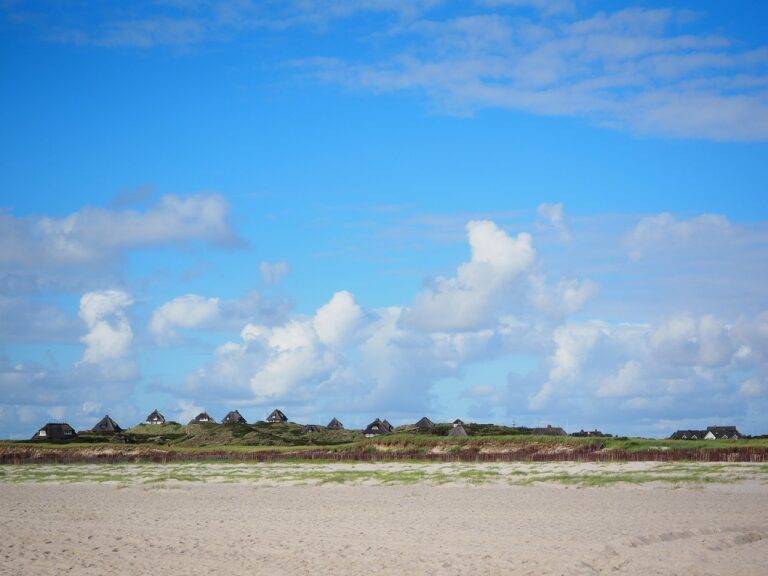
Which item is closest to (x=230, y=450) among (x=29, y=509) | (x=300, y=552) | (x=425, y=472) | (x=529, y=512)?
(x=425, y=472)

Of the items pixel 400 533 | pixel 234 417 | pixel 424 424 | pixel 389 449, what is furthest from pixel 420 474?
pixel 234 417

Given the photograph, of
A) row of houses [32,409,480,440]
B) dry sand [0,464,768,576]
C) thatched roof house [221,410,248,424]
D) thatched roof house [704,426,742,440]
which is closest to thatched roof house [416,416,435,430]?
row of houses [32,409,480,440]

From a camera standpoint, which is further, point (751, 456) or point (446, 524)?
point (751, 456)

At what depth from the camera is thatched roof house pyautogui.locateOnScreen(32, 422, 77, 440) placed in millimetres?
91312

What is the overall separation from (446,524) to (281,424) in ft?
259

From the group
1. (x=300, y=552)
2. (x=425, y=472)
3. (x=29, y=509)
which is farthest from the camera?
(x=425, y=472)

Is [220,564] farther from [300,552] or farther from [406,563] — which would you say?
[406,563]

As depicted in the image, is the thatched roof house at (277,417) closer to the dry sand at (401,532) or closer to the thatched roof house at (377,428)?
the thatched roof house at (377,428)

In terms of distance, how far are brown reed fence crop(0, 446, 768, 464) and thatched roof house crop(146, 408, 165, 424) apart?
118ft

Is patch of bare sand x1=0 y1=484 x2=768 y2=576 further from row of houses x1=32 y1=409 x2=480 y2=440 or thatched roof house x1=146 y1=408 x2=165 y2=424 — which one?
thatched roof house x1=146 y1=408 x2=165 y2=424

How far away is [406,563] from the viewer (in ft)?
52.8

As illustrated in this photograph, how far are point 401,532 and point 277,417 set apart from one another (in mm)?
93625

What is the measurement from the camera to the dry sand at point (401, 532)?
621 inches

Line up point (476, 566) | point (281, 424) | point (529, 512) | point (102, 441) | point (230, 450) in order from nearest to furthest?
point (476, 566) → point (529, 512) → point (230, 450) → point (102, 441) → point (281, 424)
